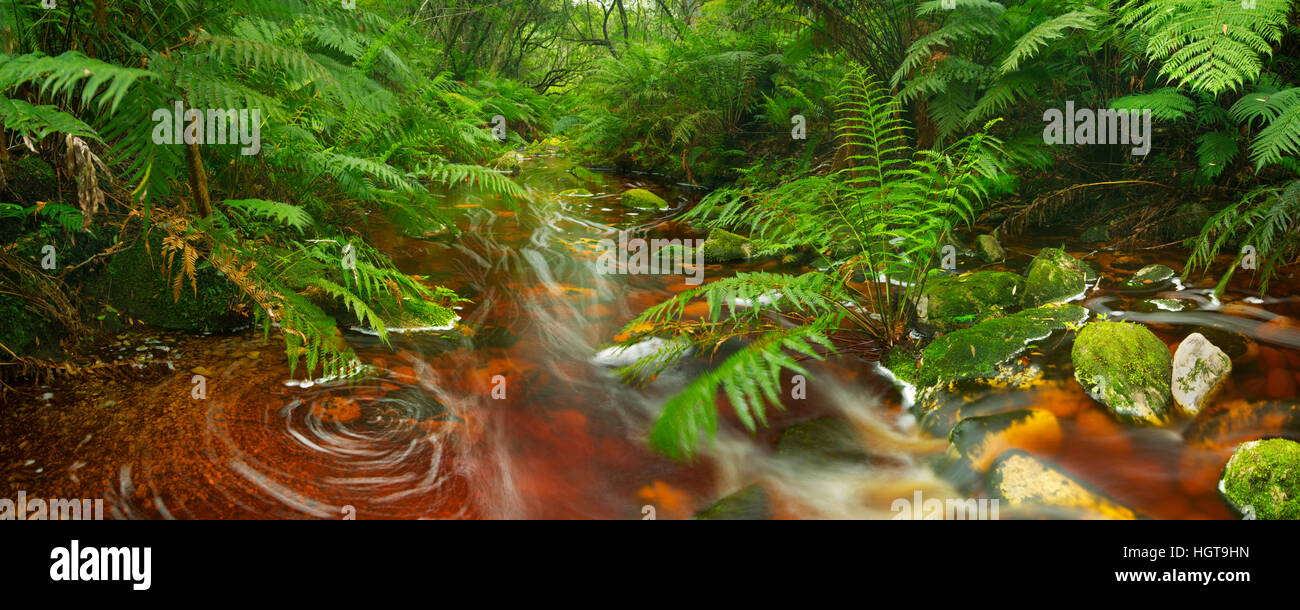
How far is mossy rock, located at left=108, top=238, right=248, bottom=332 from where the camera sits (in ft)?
8.52

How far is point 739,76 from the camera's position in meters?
6.96

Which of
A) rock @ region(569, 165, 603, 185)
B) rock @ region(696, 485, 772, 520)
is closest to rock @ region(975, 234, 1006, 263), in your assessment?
rock @ region(696, 485, 772, 520)

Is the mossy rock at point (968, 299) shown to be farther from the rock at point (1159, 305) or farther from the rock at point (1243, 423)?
the rock at point (1243, 423)

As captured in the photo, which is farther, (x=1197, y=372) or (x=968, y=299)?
(x=968, y=299)

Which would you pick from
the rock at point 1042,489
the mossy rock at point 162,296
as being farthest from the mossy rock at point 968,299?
the mossy rock at point 162,296

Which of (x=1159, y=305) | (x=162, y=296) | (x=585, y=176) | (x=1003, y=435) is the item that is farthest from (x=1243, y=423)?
(x=585, y=176)

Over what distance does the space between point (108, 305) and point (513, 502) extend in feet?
6.59

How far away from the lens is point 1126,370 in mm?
2262

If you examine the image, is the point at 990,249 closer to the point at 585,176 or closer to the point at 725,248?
the point at 725,248

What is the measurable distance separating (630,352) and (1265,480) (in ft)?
7.26

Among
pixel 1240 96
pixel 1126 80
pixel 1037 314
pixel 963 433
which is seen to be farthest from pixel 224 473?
pixel 1126 80

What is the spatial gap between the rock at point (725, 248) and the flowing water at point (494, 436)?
1672 mm

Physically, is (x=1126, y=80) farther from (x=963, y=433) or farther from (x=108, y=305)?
(x=108, y=305)

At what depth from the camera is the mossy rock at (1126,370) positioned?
2.16m
